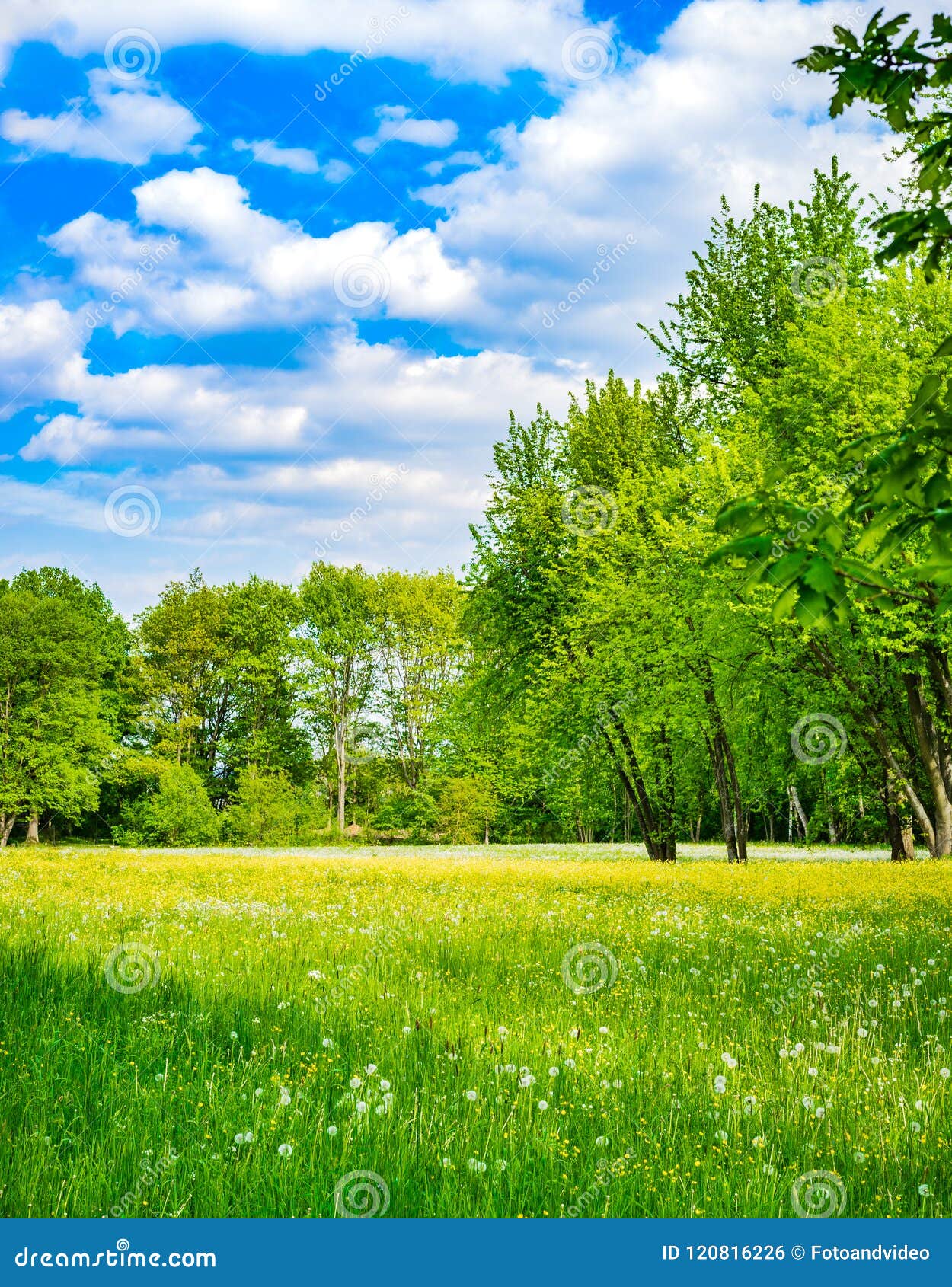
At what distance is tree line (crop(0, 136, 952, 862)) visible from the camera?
2225 cm

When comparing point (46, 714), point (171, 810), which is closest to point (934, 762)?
point (171, 810)

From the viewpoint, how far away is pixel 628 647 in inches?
1118

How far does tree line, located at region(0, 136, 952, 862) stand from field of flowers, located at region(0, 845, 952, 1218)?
3.00 meters

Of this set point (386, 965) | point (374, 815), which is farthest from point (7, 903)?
point (374, 815)

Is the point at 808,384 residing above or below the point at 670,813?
above

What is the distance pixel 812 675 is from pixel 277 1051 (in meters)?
22.7

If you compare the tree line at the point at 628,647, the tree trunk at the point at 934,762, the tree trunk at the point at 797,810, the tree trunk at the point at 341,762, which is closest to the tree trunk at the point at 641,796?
the tree line at the point at 628,647

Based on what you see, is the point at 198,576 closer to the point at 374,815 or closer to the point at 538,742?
the point at 374,815

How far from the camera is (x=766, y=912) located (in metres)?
12.8

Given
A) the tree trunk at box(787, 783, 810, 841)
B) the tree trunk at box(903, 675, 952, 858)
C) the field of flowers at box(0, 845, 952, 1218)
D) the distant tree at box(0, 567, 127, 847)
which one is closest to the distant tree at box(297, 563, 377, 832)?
the distant tree at box(0, 567, 127, 847)

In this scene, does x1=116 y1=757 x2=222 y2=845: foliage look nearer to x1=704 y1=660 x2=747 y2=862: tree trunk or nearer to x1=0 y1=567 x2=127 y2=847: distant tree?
x1=0 y1=567 x2=127 y2=847: distant tree

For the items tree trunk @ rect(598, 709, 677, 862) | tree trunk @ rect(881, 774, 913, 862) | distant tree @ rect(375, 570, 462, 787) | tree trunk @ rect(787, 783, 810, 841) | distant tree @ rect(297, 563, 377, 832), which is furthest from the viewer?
distant tree @ rect(375, 570, 462, 787)

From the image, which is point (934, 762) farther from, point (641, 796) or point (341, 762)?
point (341, 762)

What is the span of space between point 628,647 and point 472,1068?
2371cm
